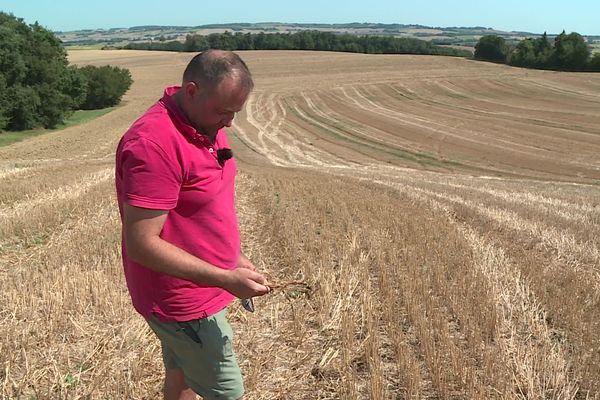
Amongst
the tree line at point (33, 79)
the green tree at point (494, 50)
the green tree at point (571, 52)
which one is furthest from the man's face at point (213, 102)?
the green tree at point (494, 50)

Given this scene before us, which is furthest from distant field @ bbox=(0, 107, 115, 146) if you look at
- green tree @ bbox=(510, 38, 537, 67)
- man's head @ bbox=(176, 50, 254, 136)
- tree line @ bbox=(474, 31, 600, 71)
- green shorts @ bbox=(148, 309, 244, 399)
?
tree line @ bbox=(474, 31, 600, 71)

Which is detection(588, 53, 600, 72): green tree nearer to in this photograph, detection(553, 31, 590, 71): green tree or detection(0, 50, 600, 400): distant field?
detection(553, 31, 590, 71): green tree

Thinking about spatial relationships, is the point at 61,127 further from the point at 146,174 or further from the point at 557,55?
the point at 557,55

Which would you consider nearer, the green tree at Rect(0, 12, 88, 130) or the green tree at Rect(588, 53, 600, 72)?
the green tree at Rect(0, 12, 88, 130)

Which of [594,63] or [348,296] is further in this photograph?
[594,63]

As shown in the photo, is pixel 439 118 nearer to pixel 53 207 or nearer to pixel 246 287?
pixel 53 207

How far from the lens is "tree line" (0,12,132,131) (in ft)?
A: 120

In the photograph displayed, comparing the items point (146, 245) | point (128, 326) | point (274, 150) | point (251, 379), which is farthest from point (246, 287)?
point (274, 150)

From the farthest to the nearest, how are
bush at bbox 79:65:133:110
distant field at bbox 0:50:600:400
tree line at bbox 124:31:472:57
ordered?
tree line at bbox 124:31:472:57
bush at bbox 79:65:133:110
distant field at bbox 0:50:600:400

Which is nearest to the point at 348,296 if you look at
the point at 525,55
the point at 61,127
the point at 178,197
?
the point at 178,197

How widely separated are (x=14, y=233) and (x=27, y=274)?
2.82 metres

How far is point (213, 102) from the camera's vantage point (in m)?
2.36

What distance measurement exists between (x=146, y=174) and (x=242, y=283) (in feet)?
2.01

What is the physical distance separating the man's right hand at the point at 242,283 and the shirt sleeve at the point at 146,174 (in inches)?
16.6
